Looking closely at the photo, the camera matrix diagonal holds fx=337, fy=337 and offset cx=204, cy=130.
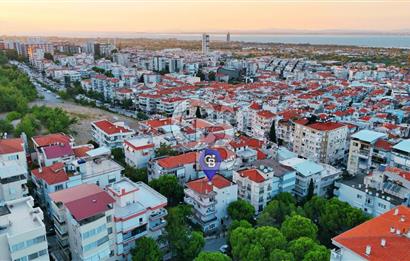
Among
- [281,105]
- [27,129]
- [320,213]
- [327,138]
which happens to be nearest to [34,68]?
[27,129]

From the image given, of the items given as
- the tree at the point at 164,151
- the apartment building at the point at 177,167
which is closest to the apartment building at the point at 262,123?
the tree at the point at 164,151

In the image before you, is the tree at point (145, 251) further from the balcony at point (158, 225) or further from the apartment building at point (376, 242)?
the apartment building at point (376, 242)

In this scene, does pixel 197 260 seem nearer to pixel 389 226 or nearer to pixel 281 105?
pixel 389 226

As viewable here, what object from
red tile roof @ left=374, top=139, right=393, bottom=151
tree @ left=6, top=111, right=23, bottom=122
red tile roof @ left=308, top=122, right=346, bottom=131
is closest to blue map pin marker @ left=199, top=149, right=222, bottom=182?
red tile roof @ left=308, top=122, right=346, bottom=131

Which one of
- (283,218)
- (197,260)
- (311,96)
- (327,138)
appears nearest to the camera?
(197,260)

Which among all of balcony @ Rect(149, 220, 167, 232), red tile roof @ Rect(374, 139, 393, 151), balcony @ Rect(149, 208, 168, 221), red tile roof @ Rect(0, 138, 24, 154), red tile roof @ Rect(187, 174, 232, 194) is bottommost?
balcony @ Rect(149, 220, 167, 232)

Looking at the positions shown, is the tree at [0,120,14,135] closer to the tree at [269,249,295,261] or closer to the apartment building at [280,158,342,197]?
the apartment building at [280,158,342,197]

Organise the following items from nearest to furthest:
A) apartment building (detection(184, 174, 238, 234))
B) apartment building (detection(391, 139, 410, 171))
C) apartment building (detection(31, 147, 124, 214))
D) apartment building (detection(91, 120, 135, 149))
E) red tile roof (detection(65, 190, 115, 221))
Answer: red tile roof (detection(65, 190, 115, 221)) < apartment building (detection(31, 147, 124, 214)) < apartment building (detection(184, 174, 238, 234)) < apartment building (detection(391, 139, 410, 171)) < apartment building (detection(91, 120, 135, 149))
